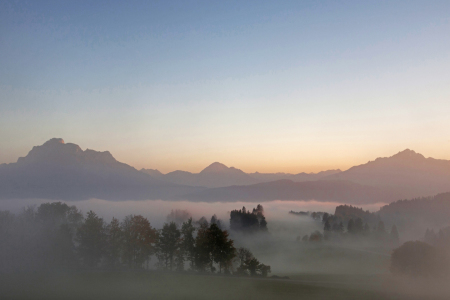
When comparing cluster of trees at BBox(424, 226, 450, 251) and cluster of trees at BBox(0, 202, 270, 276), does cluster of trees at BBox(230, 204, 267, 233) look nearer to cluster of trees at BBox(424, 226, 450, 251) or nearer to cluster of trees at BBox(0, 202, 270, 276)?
cluster of trees at BBox(424, 226, 450, 251)

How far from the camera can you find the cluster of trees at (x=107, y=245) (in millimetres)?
52688

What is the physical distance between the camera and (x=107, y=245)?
5828 centimetres

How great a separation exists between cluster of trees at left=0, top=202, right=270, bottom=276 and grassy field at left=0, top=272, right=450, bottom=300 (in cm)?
823

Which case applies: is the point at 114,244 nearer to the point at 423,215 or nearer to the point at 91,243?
the point at 91,243

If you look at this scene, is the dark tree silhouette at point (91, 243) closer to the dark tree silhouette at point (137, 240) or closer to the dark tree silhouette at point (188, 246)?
the dark tree silhouette at point (137, 240)

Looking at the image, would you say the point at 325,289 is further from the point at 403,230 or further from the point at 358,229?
the point at 403,230

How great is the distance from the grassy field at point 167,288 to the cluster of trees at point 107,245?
8.23m

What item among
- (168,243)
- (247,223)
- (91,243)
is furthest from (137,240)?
(247,223)

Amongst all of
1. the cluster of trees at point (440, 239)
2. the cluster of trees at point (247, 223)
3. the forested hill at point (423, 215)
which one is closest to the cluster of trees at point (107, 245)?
the cluster of trees at point (440, 239)

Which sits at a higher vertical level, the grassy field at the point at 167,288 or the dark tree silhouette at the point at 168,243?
the dark tree silhouette at the point at 168,243

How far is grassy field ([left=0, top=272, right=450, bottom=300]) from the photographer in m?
37.0

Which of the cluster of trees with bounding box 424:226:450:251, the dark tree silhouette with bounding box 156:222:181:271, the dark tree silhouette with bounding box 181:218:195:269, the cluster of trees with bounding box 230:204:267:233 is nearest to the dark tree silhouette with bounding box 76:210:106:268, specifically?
the dark tree silhouette with bounding box 156:222:181:271

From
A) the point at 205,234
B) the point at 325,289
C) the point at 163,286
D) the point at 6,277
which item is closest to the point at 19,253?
the point at 6,277

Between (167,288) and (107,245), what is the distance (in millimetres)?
24305
